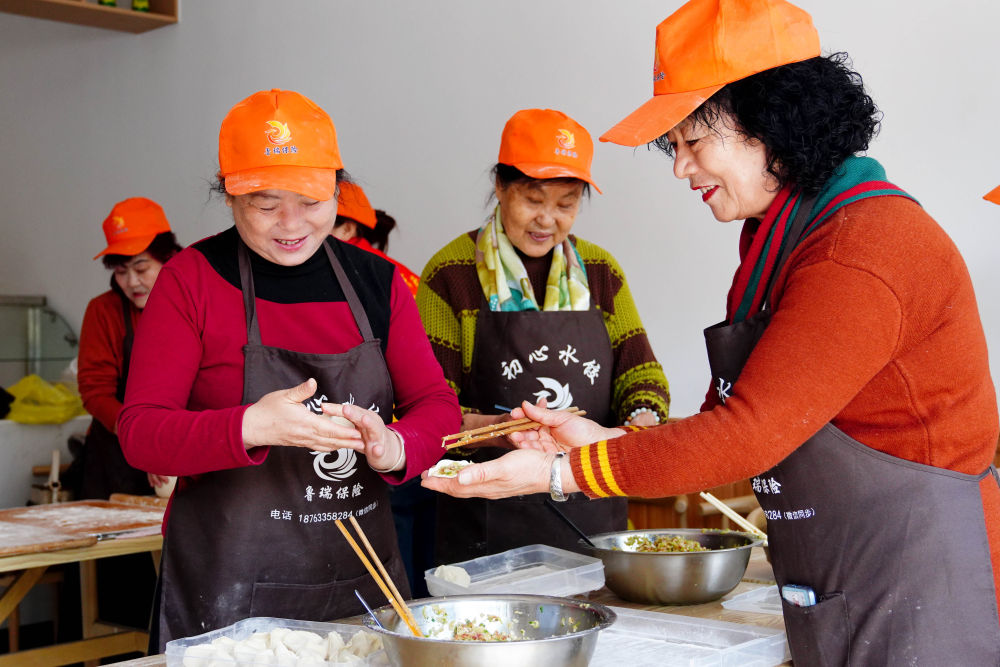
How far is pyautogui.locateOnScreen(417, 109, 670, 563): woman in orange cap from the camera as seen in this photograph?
9.61ft

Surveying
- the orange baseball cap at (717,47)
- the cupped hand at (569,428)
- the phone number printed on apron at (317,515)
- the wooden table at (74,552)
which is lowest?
the wooden table at (74,552)

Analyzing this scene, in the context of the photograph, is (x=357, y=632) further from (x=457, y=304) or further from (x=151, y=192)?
(x=151, y=192)

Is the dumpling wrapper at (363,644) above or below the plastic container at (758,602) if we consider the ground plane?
above

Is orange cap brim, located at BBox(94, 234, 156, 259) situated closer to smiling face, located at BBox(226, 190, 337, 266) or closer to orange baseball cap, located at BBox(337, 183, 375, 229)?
orange baseball cap, located at BBox(337, 183, 375, 229)

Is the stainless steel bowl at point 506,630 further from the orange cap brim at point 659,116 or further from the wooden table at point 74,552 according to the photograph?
the wooden table at point 74,552

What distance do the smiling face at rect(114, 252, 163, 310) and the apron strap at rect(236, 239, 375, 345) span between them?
2.23m

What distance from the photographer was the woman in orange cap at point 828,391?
143cm

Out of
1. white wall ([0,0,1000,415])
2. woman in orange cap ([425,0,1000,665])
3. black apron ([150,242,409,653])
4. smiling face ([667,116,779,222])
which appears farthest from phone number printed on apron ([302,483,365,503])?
white wall ([0,0,1000,415])

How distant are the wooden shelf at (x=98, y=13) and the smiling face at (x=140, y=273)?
279 cm

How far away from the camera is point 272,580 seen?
6.91 feet

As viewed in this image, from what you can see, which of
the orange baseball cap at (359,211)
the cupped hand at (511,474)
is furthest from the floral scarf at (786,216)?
the orange baseball cap at (359,211)

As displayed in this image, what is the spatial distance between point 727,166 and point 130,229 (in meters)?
3.25

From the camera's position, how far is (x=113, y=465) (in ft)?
14.6

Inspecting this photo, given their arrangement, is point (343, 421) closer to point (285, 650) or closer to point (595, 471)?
point (285, 650)
